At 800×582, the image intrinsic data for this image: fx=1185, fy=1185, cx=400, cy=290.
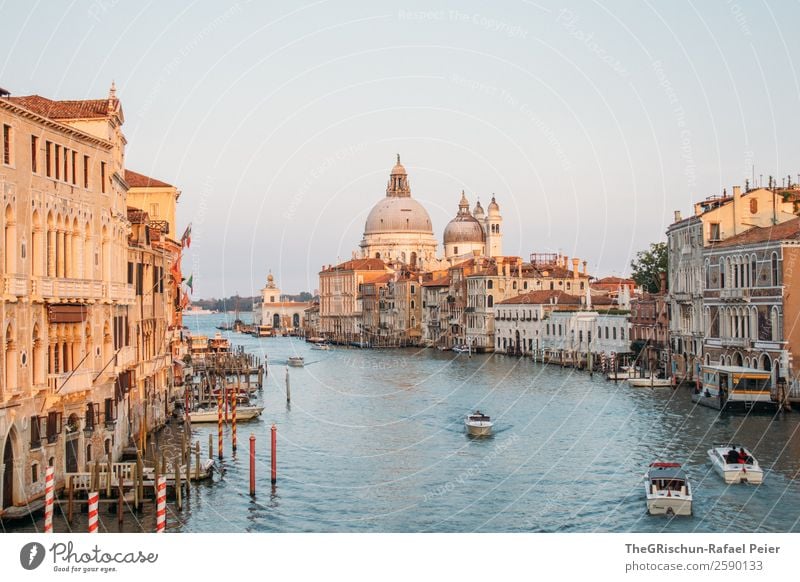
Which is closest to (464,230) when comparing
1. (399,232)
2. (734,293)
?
(399,232)

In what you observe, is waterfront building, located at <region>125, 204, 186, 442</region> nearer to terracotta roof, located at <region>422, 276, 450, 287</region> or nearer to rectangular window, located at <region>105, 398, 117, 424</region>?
rectangular window, located at <region>105, 398, 117, 424</region>

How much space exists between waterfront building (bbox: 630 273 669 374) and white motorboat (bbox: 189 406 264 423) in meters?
14.1

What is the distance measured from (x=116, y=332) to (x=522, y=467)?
23.1 feet

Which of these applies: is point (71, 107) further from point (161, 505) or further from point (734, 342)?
point (734, 342)

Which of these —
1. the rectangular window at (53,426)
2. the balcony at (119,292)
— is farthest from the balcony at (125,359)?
the rectangular window at (53,426)

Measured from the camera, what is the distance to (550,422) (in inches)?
1030

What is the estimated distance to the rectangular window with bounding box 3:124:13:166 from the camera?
43.8ft

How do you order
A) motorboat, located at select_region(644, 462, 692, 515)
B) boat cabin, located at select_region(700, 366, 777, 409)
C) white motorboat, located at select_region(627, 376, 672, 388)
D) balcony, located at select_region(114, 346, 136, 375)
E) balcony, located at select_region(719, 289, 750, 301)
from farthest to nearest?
white motorboat, located at select_region(627, 376, 672, 388)
balcony, located at select_region(719, 289, 750, 301)
boat cabin, located at select_region(700, 366, 777, 409)
balcony, located at select_region(114, 346, 136, 375)
motorboat, located at select_region(644, 462, 692, 515)

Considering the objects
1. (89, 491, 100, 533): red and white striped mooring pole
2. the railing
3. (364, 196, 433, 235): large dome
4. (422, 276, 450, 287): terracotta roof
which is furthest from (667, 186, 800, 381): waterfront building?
(364, 196, 433, 235): large dome

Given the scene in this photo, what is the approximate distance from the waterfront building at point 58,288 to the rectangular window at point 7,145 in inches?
0.5

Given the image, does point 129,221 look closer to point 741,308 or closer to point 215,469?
point 215,469

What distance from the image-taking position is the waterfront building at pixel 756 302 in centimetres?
2617
